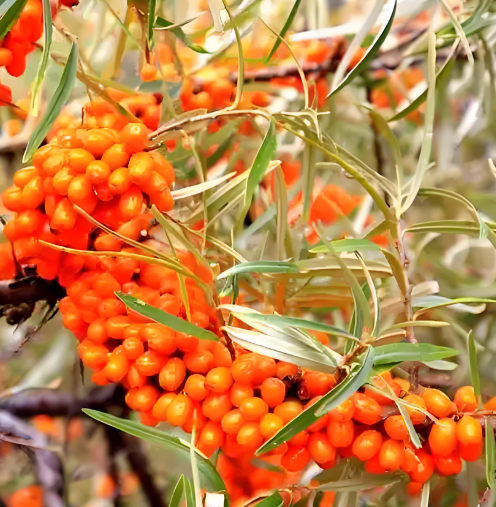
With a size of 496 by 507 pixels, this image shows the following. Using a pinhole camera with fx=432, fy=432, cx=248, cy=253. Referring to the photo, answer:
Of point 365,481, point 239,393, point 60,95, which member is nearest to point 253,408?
point 239,393

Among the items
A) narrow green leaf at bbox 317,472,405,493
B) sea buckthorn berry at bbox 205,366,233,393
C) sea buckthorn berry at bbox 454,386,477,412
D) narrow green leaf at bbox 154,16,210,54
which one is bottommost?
narrow green leaf at bbox 317,472,405,493

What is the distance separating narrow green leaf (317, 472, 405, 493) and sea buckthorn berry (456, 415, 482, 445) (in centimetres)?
7

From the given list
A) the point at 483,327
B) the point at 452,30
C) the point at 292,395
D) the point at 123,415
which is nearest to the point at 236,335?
the point at 292,395

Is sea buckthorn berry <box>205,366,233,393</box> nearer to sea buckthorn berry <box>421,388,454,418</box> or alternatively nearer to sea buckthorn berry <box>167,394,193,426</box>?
sea buckthorn berry <box>167,394,193,426</box>

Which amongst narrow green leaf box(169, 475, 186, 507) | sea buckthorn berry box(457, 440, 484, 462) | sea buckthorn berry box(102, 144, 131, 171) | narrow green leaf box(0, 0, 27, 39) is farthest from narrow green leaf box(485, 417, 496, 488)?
narrow green leaf box(0, 0, 27, 39)

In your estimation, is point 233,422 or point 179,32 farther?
point 179,32

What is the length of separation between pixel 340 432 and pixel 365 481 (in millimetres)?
80

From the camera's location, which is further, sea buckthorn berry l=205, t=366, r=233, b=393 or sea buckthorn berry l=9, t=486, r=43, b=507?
sea buckthorn berry l=9, t=486, r=43, b=507

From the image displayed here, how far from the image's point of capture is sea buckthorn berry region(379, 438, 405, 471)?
0.29 meters

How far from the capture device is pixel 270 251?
0.42m

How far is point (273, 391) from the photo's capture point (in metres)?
0.30

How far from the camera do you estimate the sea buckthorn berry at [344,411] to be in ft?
0.95

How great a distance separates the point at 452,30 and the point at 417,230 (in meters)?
0.24

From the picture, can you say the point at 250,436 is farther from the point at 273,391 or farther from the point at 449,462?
the point at 449,462
